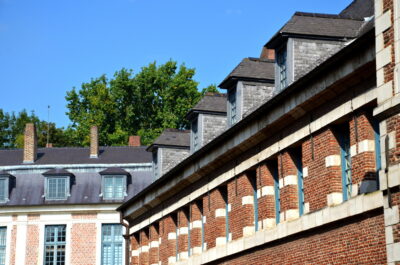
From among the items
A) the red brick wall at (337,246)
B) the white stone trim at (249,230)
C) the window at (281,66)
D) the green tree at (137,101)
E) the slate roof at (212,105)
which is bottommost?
the red brick wall at (337,246)

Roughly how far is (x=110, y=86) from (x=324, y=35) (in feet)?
135

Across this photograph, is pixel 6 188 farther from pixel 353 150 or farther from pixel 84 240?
pixel 353 150

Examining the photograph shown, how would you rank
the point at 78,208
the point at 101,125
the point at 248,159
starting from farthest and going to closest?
the point at 101,125 → the point at 78,208 → the point at 248,159

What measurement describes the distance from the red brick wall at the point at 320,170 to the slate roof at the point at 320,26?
2737mm

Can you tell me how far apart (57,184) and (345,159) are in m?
28.9

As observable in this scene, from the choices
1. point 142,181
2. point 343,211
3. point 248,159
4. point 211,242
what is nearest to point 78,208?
point 142,181

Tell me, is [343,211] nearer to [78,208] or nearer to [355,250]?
[355,250]

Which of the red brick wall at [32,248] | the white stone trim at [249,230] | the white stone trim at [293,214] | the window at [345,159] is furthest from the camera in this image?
the red brick wall at [32,248]

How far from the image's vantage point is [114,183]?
151ft

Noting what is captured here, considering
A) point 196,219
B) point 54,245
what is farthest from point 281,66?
point 54,245

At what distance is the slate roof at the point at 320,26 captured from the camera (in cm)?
2119

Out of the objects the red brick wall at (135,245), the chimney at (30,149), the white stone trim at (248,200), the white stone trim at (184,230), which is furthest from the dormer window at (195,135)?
the chimney at (30,149)

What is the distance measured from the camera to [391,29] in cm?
1534

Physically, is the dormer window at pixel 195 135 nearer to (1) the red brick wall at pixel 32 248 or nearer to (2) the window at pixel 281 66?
(2) the window at pixel 281 66
